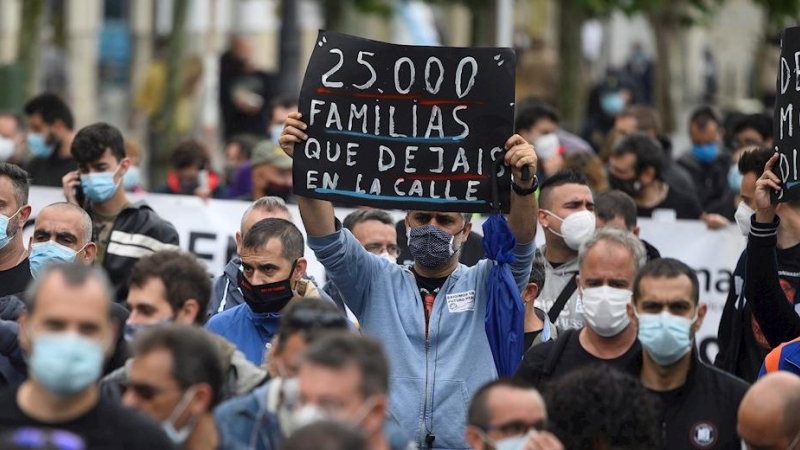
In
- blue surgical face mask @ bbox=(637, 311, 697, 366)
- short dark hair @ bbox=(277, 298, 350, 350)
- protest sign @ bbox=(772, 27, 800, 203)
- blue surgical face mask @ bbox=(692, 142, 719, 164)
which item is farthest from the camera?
blue surgical face mask @ bbox=(692, 142, 719, 164)

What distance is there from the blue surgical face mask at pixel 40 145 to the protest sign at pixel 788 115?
249 inches

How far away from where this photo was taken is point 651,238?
1273cm

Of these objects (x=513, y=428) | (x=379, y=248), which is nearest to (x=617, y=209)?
(x=379, y=248)

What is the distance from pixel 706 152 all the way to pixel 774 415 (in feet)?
31.0

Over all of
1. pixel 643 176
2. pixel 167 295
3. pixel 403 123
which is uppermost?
pixel 403 123

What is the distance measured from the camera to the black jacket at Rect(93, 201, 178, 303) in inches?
431

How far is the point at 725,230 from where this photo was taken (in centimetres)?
1271

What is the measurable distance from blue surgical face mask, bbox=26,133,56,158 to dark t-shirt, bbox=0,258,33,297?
455cm

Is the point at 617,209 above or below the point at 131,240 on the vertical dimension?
above

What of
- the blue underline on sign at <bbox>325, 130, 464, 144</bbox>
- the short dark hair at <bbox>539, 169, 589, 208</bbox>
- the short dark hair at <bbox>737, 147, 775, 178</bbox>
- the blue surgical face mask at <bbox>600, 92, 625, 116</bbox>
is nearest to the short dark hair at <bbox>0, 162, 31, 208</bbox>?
the blue underline on sign at <bbox>325, 130, 464, 144</bbox>

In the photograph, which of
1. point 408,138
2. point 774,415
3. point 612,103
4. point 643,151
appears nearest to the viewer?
point 774,415

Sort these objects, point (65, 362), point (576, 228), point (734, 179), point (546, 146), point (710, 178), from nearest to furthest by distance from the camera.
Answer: point (65, 362) < point (576, 228) < point (734, 179) < point (546, 146) < point (710, 178)

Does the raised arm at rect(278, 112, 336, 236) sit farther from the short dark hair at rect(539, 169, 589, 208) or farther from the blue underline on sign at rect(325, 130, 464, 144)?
the short dark hair at rect(539, 169, 589, 208)

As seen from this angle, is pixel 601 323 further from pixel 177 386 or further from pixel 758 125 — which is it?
pixel 758 125
